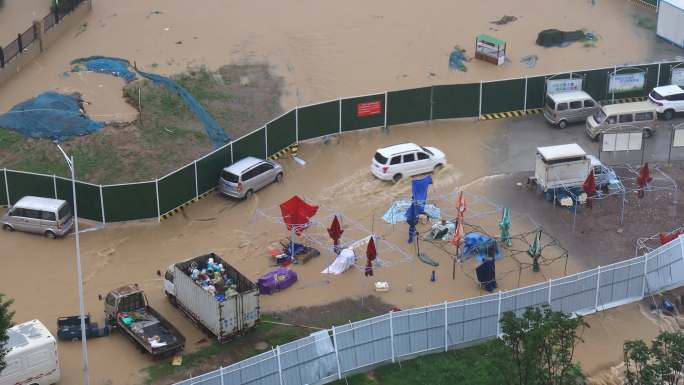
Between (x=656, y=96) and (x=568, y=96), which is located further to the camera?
(x=656, y=96)

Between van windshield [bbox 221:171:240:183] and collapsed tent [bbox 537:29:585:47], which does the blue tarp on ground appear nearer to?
van windshield [bbox 221:171:240:183]

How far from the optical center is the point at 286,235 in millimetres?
37594

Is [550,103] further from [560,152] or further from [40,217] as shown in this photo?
[40,217]

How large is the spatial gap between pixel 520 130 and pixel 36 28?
940 inches

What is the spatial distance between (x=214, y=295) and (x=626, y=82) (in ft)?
84.4

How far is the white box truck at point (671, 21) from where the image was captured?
53.7 metres

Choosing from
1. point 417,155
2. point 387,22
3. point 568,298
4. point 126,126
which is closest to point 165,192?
point 126,126

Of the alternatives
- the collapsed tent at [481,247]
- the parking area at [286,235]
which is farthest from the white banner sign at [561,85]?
the collapsed tent at [481,247]

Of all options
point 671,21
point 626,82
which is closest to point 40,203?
point 626,82

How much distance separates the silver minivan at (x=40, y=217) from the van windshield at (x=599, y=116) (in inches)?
893

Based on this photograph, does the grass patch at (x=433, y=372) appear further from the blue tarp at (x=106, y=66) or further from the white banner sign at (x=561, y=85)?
the blue tarp at (x=106, y=66)

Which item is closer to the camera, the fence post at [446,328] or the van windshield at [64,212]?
the fence post at [446,328]

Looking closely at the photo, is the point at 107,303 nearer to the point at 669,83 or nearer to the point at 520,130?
the point at 520,130

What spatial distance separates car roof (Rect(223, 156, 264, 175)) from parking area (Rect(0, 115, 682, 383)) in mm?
1222
